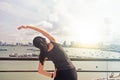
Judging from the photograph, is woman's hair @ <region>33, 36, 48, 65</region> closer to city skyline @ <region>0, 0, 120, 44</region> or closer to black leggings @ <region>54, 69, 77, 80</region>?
city skyline @ <region>0, 0, 120, 44</region>

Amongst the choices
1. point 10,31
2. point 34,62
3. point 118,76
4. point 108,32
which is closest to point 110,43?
point 108,32

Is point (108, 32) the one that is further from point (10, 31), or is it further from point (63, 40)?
point (10, 31)

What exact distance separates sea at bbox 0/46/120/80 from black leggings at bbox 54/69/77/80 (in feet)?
0.66

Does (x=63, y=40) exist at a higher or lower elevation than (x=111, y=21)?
lower

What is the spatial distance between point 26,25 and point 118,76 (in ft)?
5.58

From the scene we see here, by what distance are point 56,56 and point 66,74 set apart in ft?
0.91

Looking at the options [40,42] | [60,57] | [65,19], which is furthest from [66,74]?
[65,19]

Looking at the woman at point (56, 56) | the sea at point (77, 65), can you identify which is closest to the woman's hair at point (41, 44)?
the woman at point (56, 56)

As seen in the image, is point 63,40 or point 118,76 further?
point 118,76

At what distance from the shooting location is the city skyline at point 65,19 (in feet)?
14.6

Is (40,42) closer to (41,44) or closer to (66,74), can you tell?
(41,44)

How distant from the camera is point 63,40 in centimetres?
457

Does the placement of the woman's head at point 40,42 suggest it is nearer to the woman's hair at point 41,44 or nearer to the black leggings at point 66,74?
the woman's hair at point 41,44

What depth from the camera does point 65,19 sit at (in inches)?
184
